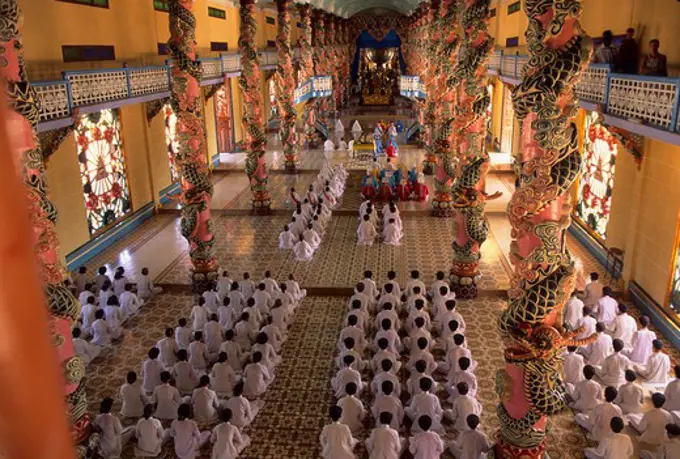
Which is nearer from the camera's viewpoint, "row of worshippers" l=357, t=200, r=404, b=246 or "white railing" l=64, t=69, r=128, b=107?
"white railing" l=64, t=69, r=128, b=107

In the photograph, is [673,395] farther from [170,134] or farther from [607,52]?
[170,134]

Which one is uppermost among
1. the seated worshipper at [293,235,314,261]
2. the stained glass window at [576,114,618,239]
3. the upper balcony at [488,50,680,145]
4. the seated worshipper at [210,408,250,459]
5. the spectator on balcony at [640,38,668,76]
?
the spectator on balcony at [640,38,668,76]

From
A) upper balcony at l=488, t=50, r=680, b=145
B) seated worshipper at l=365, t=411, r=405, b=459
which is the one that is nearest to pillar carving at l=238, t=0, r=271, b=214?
upper balcony at l=488, t=50, r=680, b=145

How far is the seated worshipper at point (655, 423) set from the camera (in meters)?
7.76

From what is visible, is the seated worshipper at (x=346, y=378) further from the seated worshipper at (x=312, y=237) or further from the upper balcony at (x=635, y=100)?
the seated worshipper at (x=312, y=237)

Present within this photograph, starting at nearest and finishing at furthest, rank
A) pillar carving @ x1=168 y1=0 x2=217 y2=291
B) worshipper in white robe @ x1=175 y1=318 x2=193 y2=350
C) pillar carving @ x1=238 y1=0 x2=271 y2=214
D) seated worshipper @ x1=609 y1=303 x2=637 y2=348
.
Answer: seated worshipper @ x1=609 y1=303 x2=637 y2=348 → worshipper in white robe @ x1=175 y1=318 x2=193 y2=350 → pillar carving @ x1=168 y1=0 x2=217 y2=291 → pillar carving @ x1=238 y1=0 x2=271 y2=214

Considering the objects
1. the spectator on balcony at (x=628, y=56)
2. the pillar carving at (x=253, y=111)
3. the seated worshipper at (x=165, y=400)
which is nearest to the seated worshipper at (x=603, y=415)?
the seated worshipper at (x=165, y=400)

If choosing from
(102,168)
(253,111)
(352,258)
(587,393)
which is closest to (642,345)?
(587,393)

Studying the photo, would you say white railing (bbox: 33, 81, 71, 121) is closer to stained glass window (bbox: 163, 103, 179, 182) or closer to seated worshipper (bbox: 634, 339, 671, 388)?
stained glass window (bbox: 163, 103, 179, 182)

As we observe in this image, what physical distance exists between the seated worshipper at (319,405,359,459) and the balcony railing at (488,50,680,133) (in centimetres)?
525

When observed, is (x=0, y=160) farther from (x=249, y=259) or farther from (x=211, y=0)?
(x=211, y=0)

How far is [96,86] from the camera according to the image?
1286cm

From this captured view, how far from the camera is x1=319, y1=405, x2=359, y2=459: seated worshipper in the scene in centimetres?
757

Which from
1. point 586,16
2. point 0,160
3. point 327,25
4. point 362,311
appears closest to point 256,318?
point 362,311
